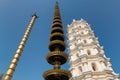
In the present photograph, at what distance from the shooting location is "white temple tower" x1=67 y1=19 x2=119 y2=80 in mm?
27891

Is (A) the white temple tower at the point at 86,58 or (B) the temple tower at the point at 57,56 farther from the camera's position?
(A) the white temple tower at the point at 86,58

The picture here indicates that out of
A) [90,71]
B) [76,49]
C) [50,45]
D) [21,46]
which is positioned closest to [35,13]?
[21,46]

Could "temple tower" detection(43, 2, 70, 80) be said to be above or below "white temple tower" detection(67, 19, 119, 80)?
below

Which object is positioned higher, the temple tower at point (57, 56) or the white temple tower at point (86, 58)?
the white temple tower at point (86, 58)

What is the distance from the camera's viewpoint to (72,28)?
43000 mm

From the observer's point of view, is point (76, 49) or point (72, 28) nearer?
point (76, 49)

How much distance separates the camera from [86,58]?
3130 cm

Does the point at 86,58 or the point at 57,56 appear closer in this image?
the point at 57,56

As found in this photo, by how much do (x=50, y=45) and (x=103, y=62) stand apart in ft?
79.3

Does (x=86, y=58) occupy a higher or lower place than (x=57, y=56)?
higher

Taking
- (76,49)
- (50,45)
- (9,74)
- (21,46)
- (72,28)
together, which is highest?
(72,28)

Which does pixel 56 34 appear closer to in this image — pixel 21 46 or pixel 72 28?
pixel 21 46

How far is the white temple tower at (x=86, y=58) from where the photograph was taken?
2789 cm

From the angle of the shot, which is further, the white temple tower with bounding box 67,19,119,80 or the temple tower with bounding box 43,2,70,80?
the white temple tower with bounding box 67,19,119,80
